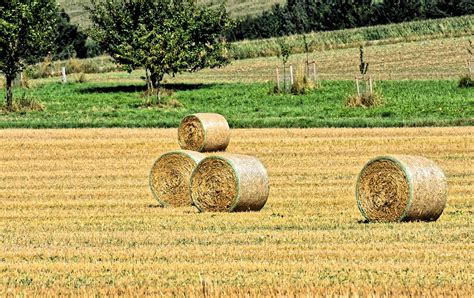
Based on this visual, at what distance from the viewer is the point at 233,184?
818 inches

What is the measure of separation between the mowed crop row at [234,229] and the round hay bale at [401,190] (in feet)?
1.00

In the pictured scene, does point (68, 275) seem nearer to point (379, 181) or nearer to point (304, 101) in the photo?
point (379, 181)

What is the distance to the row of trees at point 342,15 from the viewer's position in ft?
295

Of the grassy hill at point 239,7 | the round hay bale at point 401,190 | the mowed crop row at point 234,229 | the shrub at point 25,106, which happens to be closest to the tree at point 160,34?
the shrub at point 25,106

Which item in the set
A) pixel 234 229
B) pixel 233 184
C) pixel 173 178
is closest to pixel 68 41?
pixel 173 178

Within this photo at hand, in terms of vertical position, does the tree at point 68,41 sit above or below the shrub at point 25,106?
above

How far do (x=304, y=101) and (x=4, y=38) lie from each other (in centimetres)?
1270

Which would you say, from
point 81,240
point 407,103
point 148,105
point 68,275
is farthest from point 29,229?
point 148,105

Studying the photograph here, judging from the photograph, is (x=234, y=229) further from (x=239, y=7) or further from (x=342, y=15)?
(x=239, y=7)

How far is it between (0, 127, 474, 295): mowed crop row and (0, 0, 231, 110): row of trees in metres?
15.6

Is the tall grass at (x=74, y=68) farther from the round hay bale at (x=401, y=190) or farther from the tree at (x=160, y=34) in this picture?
the round hay bale at (x=401, y=190)

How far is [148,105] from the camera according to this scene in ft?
153

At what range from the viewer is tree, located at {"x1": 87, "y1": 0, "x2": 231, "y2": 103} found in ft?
167

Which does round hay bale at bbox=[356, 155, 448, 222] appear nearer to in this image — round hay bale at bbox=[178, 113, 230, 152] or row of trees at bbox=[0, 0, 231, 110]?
round hay bale at bbox=[178, 113, 230, 152]
